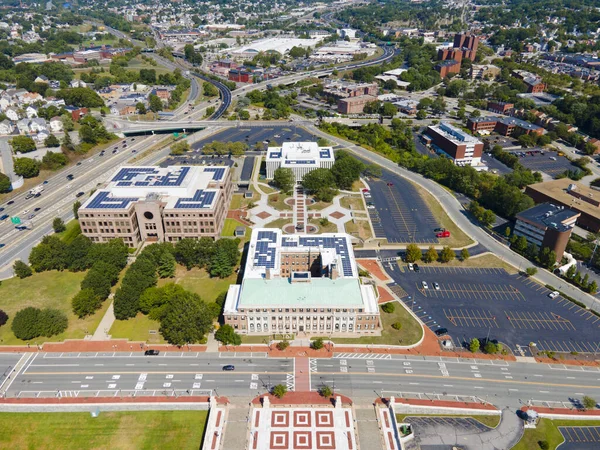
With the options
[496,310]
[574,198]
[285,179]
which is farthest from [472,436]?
[285,179]

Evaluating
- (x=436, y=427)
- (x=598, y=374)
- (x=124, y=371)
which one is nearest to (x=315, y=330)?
(x=436, y=427)

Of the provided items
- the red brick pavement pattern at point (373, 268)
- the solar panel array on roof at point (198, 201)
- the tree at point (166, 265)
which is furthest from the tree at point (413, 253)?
the tree at point (166, 265)

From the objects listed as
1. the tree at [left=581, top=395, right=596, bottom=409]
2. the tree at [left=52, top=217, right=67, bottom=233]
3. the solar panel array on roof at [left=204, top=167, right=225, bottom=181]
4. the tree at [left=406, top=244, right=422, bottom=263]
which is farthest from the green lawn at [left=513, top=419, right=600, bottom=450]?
the tree at [left=52, top=217, right=67, bottom=233]

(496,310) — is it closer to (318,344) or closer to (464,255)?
(464,255)

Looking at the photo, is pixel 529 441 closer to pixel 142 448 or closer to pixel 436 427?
pixel 436 427

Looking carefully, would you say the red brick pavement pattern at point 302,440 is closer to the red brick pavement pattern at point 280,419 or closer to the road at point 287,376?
the red brick pavement pattern at point 280,419
